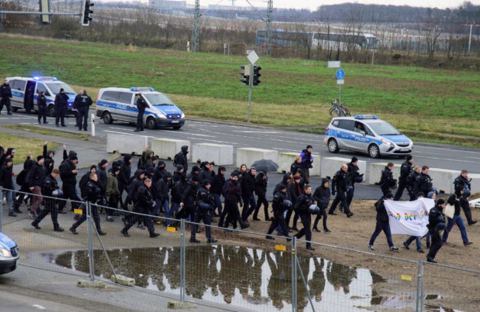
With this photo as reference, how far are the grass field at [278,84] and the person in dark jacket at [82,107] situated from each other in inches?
376

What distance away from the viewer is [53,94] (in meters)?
46.6

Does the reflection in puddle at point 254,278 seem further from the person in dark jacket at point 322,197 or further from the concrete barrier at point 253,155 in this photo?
the concrete barrier at point 253,155

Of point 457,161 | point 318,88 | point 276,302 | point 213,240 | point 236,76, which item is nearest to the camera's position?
point 276,302

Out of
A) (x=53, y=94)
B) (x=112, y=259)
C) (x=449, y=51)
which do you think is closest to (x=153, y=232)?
(x=112, y=259)

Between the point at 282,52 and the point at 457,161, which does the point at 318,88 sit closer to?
the point at 457,161

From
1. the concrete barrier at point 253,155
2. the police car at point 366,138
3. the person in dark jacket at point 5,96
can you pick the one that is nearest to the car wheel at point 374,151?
the police car at point 366,138

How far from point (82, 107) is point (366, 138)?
477 inches

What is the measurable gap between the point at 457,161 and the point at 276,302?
2214cm

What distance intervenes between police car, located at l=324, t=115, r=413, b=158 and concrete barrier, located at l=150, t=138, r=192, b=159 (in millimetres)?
6229

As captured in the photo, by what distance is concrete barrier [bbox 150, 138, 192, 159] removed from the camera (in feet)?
112

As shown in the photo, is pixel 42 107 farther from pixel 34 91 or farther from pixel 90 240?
pixel 90 240

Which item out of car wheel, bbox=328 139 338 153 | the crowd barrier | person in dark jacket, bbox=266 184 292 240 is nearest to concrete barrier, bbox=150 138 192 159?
the crowd barrier

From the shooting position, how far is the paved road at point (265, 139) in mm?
36562

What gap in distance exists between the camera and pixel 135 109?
143 ft
